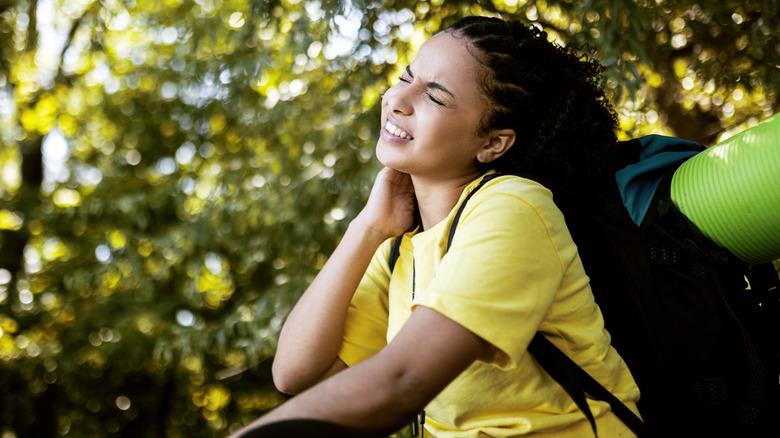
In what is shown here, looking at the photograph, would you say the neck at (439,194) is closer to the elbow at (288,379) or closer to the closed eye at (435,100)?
the closed eye at (435,100)

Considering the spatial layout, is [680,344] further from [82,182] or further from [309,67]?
[82,182]

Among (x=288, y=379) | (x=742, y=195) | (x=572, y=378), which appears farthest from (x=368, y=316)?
(x=742, y=195)

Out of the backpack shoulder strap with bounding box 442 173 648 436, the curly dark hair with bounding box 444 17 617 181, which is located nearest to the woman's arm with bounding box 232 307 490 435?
the backpack shoulder strap with bounding box 442 173 648 436

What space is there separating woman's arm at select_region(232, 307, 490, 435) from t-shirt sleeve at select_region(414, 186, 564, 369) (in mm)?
36

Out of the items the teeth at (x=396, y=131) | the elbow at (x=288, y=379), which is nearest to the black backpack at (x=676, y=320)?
the teeth at (x=396, y=131)

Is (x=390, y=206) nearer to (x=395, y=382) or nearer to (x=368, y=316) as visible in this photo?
(x=368, y=316)

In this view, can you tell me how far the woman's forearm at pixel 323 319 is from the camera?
1.67m

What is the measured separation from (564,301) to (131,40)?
5198 mm

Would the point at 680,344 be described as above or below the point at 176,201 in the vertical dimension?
above

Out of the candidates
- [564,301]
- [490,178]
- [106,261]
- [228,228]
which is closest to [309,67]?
[228,228]

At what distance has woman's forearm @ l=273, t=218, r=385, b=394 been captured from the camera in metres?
1.67

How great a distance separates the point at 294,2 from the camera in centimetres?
316

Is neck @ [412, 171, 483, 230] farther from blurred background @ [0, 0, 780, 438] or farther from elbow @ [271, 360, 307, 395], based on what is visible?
blurred background @ [0, 0, 780, 438]

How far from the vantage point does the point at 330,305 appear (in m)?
1.67
